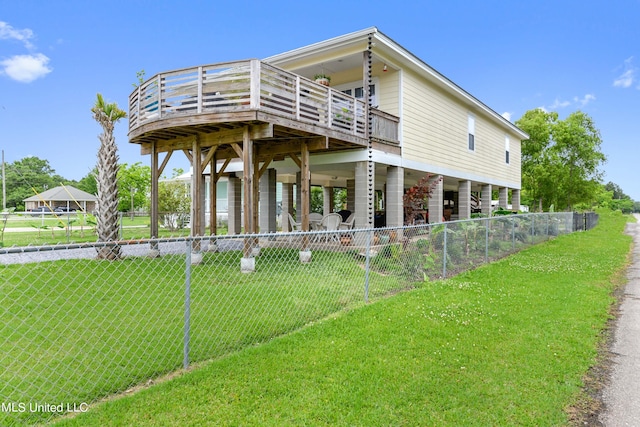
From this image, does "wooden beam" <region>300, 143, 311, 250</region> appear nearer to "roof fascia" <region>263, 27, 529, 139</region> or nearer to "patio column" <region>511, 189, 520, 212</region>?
"roof fascia" <region>263, 27, 529, 139</region>

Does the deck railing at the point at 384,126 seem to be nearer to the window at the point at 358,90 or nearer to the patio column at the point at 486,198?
the window at the point at 358,90

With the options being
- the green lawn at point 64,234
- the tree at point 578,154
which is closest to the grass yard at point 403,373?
the green lawn at point 64,234

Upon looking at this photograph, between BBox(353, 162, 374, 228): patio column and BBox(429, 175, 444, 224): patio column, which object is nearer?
BBox(353, 162, 374, 228): patio column

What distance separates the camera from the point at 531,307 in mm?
5770

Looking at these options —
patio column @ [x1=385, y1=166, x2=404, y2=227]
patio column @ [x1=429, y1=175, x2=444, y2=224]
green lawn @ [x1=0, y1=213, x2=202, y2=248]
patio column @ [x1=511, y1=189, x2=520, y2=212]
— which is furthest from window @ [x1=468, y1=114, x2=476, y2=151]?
green lawn @ [x1=0, y1=213, x2=202, y2=248]

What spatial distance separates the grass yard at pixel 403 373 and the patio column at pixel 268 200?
8.95 metres

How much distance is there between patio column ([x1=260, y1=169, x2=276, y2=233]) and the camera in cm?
1408

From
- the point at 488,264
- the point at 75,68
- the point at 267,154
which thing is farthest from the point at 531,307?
the point at 75,68

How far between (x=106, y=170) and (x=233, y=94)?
4.29m

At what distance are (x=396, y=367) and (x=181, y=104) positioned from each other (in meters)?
7.58

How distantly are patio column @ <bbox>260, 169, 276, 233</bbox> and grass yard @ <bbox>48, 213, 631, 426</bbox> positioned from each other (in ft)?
29.3

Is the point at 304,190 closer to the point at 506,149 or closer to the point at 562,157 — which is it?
the point at 506,149

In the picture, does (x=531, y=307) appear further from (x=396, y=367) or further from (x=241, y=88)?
(x=241, y=88)

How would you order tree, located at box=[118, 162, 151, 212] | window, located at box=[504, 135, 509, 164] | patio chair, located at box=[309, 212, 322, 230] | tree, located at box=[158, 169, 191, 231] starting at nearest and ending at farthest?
1. patio chair, located at box=[309, 212, 322, 230]
2. tree, located at box=[158, 169, 191, 231]
3. window, located at box=[504, 135, 509, 164]
4. tree, located at box=[118, 162, 151, 212]
